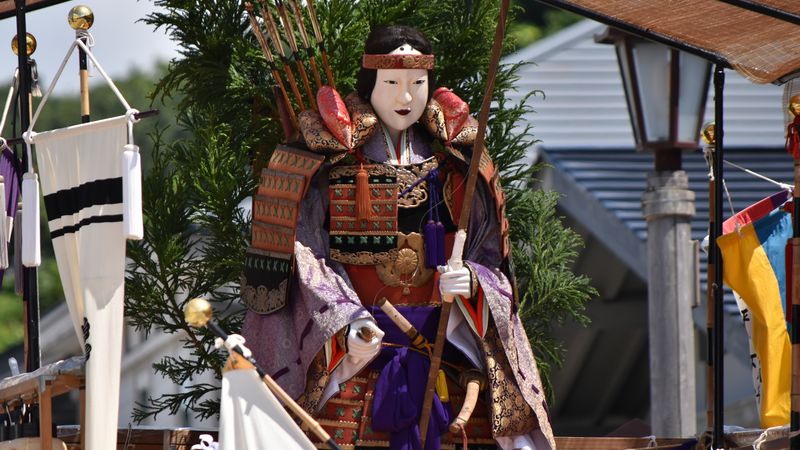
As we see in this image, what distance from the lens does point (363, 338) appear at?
6.20m

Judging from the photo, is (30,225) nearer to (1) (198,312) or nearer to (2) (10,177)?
(2) (10,177)

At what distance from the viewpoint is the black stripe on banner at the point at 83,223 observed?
19.5ft

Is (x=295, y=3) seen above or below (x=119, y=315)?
above

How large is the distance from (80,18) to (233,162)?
1.91 meters

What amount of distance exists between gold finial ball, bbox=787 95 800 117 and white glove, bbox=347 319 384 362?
6.05 ft

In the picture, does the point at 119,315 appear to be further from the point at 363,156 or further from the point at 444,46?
the point at 444,46

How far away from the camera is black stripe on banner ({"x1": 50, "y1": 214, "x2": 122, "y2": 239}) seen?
19.5 ft

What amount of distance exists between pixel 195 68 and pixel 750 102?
10298 mm

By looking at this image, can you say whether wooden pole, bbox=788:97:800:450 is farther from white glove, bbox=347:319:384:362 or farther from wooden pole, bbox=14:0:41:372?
wooden pole, bbox=14:0:41:372

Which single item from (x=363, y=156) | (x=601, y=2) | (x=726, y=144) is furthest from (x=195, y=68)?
(x=726, y=144)

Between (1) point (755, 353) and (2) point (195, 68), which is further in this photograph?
(2) point (195, 68)

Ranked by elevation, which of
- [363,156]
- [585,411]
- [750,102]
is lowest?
[585,411]

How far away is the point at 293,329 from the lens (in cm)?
650

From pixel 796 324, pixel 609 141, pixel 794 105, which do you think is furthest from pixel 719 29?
pixel 609 141
